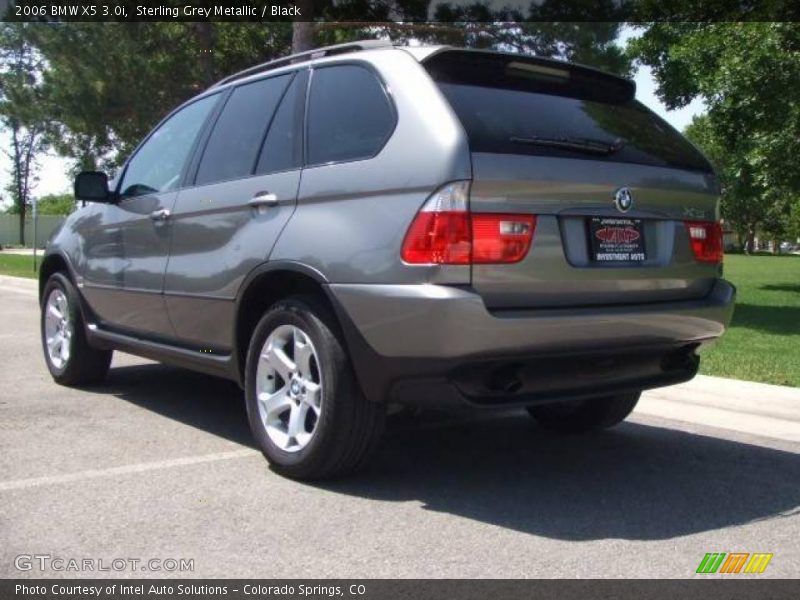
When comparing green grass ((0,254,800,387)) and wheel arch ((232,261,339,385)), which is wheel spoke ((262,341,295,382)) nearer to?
wheel arch ((232,261,339,385))

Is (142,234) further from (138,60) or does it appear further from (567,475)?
(138,60)

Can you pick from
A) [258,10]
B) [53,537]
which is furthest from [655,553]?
[258,10]

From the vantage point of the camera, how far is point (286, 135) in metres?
4.52

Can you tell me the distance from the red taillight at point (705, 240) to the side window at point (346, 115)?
1.57 metres

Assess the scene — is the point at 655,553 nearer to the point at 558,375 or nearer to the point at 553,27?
the point at 558,375

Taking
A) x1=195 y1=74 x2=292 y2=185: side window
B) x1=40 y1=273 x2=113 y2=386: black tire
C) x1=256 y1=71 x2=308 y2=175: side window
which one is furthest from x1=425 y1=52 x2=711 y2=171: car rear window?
x1=40 y1=273 x2=113 y2=386: black tire

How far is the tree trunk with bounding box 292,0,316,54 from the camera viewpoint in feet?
46.5

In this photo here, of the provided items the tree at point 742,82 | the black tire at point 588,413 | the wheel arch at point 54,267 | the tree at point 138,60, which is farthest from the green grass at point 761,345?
the tree at point 138,60

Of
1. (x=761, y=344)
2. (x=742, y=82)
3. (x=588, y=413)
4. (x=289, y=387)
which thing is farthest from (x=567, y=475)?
(x=742, y=82)

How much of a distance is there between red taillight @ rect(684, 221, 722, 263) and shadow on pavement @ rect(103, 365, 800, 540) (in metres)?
1.12

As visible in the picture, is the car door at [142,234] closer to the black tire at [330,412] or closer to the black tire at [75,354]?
the black tire at [75,354]

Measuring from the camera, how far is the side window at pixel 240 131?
15.6ft

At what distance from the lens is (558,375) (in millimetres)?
3893

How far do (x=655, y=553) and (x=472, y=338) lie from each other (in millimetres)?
1076
